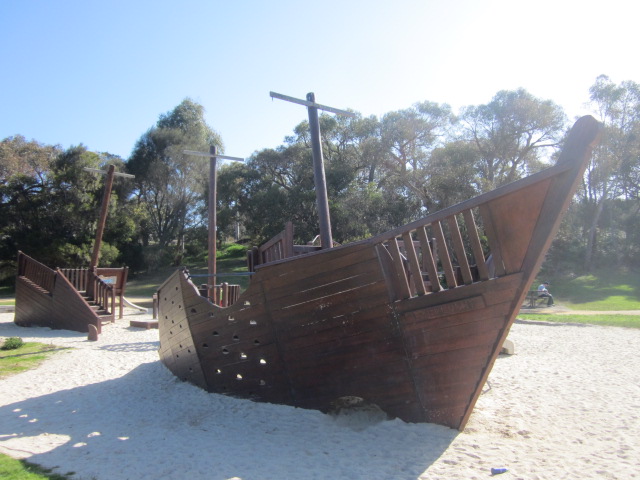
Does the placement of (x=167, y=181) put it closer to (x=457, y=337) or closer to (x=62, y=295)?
(x=62, y=295)

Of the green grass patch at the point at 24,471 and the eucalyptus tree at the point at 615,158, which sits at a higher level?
the eucalyptus tree at the point at 615,158

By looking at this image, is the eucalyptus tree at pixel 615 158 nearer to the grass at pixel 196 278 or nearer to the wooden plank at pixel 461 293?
the grass at pixel 196 278

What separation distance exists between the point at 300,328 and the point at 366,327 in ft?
2.42

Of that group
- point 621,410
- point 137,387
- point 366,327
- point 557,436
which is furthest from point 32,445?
point 621,410

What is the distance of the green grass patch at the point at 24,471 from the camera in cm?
372

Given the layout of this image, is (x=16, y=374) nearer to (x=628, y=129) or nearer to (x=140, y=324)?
(x=140, y=324)

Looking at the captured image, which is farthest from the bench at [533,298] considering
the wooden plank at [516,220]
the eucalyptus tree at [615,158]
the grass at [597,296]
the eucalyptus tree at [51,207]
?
the eucalyptus tree at [51,207]

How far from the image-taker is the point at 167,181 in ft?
118

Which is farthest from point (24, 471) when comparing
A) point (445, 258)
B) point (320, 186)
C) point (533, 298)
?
point (533, 298)

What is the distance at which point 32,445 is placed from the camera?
4.70 metres

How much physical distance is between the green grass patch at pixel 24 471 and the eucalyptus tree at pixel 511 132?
2590 centimetres

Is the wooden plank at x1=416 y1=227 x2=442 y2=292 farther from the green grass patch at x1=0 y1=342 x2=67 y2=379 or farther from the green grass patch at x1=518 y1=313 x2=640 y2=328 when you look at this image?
the green grass patch at x1=518 y1=313 x2=640 y2=328

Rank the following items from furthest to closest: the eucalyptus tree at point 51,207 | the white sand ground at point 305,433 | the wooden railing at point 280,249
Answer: the eucalyptus tree at point 51,207 → the wooden railing at point 280,249 → the white sand ground at point 305,433

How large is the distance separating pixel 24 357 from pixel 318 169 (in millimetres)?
7387
